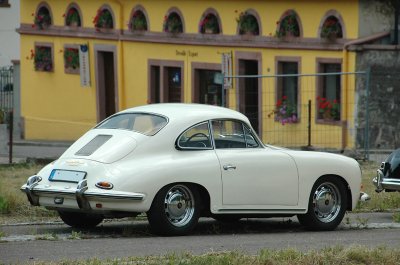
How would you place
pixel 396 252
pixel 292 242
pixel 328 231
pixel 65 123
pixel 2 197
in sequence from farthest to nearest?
pixel 65 123
pixel 2 197
pixel 328 231
pixel 292 242
pixel 396 252

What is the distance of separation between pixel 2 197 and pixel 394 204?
5227 millimetres

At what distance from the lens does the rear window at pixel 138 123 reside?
13867 millimetres

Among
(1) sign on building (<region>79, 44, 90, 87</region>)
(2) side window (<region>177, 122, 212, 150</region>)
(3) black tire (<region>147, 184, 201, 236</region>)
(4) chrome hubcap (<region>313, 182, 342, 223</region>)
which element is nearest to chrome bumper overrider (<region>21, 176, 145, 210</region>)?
(3) black tire (<region>147, 184, 201, 236</region>)

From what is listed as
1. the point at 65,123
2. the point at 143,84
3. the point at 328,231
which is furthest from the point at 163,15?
the point at 328,231

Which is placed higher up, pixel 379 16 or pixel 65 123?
pixel 379 16

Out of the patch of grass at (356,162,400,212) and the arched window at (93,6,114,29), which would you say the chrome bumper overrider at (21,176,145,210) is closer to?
the patch of grass at (356,162,400,212)

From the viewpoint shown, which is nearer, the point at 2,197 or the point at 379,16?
the point at 2,197

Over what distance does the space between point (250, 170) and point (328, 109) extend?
16618mm

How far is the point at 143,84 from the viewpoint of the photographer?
122 ft

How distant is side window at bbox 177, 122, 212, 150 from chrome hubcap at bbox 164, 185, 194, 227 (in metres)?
0.54

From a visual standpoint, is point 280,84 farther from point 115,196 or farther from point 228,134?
point 115,196

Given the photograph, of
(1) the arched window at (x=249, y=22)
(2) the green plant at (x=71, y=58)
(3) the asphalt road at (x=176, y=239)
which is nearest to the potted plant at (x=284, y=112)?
(1) the arched window at (x=249, y=22)

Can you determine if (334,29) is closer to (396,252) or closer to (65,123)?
(65,123)

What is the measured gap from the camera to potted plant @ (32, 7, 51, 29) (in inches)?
1603
